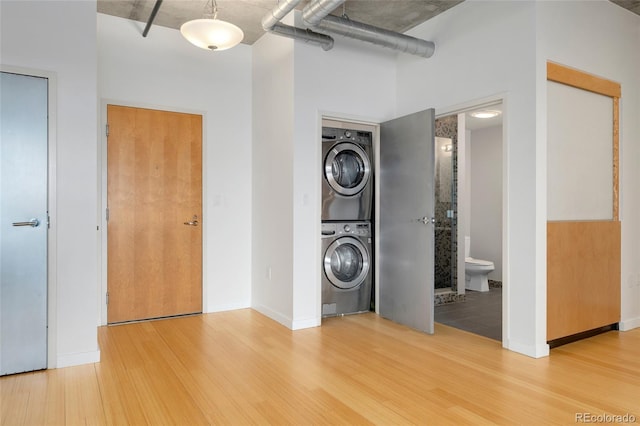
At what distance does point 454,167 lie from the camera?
5.38 metres

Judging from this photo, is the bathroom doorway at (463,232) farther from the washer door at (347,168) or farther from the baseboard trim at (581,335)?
the washer door at (347,168)

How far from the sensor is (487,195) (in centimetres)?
684

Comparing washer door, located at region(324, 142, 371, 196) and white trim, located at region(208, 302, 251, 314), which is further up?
washer door, located at region(324, 142, 371, 196)

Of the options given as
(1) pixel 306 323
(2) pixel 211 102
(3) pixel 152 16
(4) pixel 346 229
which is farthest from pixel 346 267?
(3) pixel 152 16

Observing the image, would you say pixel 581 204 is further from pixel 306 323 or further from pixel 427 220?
pixel 306 323

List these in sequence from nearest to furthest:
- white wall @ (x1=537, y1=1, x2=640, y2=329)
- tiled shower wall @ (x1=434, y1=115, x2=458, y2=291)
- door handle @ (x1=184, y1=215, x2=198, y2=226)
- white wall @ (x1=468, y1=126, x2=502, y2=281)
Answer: white wall @ (x1=537, y1=1, x2=640, y2=329), door handle @ (x1=184, y1=215, x2=198, y2=226), tiled shower wall @ (x1=434, y1=115, x2=458, y2=291), white wall @ (x1=468, y1=126, x2=502, y2=281)

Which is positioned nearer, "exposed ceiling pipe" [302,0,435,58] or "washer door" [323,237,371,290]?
"exposed ceiling pipe" [302,0,435,58]

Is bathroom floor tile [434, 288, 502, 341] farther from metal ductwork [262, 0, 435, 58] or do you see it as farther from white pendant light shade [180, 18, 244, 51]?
white pendant light shade [180, 18, 244, 51]

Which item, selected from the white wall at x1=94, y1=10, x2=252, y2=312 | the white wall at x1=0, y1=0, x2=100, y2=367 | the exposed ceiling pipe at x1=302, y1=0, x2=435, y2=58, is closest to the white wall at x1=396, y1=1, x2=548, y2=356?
the exposed ceiling pipe at x1=302, y1=0, x2=435, y2=58

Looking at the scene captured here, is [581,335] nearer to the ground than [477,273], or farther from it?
nearer to the ground

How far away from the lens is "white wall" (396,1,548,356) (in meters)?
3.13

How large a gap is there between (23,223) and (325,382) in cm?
226

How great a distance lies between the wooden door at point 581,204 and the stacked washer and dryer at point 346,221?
1.76 m

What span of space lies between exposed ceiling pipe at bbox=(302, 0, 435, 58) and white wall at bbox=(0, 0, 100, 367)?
62.2 inches
